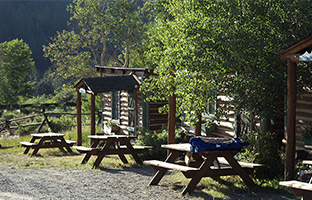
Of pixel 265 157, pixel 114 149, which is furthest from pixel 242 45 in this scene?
pixel 114 149

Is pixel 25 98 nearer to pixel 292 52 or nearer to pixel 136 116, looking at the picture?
pixel 136 116

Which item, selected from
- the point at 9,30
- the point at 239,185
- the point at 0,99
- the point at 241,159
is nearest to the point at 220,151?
the point at 239,185

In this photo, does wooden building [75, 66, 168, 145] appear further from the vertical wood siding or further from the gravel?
the vertical wood siding

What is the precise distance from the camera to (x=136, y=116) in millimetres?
16359

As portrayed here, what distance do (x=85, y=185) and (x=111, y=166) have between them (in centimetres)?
253

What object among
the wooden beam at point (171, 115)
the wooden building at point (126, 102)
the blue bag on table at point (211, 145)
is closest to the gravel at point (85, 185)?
the blue bag on table at point (211, 145)

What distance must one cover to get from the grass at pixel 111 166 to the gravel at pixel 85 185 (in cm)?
23

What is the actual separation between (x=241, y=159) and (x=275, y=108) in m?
1.44

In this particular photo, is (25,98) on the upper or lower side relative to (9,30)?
lower

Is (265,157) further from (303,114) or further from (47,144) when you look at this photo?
(47,144)

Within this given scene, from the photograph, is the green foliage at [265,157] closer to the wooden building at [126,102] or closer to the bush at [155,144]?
the bush at [155,144]

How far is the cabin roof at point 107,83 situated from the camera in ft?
47.4

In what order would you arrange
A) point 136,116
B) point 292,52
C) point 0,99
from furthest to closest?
point 0,99
point 136,116
point 292,52

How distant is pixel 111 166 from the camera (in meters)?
11.6
